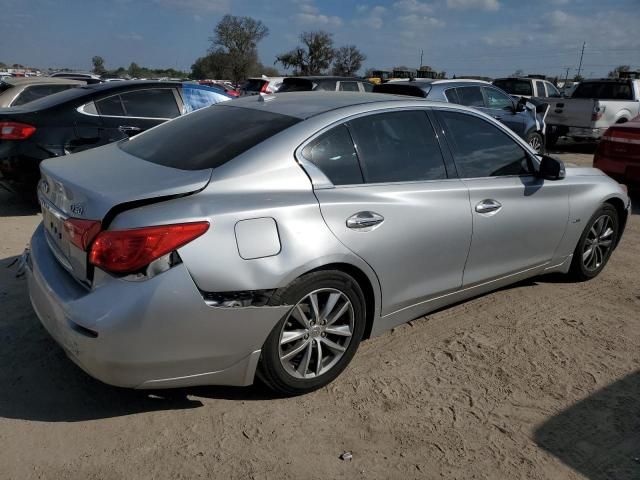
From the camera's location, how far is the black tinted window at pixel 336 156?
9.74 feet

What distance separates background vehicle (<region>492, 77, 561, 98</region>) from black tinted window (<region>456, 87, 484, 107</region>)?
6428 millimetres

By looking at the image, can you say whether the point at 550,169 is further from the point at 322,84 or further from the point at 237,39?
the point at 237,39

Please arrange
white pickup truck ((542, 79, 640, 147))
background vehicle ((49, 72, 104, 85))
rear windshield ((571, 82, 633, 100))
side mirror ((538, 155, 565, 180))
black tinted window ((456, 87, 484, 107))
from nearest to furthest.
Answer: side mirror ((538, 155, 565, 180)), black tinted window ((456, 87, 484, 107)), white pickup truck ((542, 79, 640, 147)), rear windshield ((571, 82, 633, 100)), background vehicle ((49, 72, 104, 85))

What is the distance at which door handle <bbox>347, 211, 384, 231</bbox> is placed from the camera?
115 inches

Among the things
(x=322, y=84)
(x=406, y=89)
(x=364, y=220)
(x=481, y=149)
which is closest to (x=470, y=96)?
(x=406, y=89)

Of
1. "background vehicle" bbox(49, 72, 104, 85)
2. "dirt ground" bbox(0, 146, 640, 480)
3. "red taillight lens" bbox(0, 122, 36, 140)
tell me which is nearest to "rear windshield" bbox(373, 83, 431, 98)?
"red taillight lens" bbox(0, 122, 36, 140)

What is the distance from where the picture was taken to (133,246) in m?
2.36

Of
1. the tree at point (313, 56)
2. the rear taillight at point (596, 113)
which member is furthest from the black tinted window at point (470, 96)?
the tree at point (313, 56)

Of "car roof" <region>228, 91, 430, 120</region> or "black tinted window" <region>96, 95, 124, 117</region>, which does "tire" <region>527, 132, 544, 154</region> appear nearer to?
"black tinted window" <region>96, 95, 124, 117</region>

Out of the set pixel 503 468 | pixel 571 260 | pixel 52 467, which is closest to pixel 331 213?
pixel 503 468

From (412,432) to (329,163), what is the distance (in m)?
1.47

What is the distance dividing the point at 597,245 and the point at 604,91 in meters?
10.9

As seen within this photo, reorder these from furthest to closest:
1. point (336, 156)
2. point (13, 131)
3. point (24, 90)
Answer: point (24, 90) → point (13, 131) → point (336, 156)

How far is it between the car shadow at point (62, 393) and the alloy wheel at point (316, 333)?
264mm
